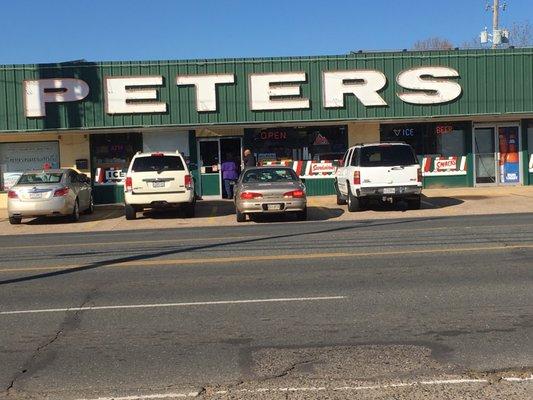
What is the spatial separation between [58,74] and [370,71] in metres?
10.8

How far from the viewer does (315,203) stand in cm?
2217

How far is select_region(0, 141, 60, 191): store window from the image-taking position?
23.9 metres

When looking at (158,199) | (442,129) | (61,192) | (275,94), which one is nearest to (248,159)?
(275,94)

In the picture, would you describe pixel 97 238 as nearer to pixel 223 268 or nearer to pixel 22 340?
pixel 223 268

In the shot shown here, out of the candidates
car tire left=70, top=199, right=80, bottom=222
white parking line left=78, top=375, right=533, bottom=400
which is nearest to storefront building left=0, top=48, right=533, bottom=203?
car tire left=70, top=199, right=80, bottom=222

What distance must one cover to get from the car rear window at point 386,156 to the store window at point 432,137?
6403mm

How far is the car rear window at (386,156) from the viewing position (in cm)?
1819

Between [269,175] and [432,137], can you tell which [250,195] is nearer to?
[269,175]

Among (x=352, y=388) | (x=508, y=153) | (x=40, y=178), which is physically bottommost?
(x=352, y=388)

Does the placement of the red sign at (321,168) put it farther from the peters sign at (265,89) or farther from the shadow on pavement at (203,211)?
the shadow on pavement at (203,211)

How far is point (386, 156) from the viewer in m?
18.3

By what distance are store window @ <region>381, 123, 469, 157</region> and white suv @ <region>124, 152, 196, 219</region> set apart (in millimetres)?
9388

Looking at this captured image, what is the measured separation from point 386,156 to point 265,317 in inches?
481

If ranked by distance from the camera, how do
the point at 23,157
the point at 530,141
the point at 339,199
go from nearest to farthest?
the point at 339,199
the point at 23,157
the point at 530,141
